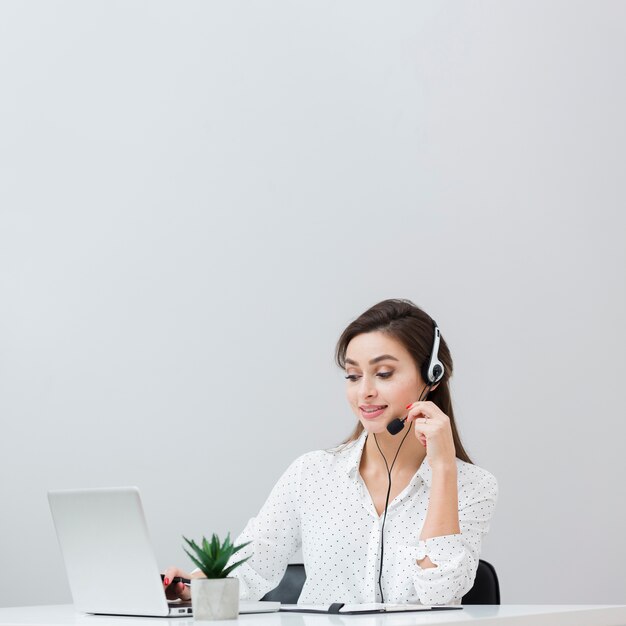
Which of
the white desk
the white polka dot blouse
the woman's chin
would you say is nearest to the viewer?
the white desk

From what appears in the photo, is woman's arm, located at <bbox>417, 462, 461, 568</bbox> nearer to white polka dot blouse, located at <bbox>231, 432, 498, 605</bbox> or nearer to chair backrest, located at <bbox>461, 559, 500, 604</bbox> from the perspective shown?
white polka dot blouse, located at <bbox>231, 432, 498, 605</bbox>

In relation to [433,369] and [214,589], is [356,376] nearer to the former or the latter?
[433,369]

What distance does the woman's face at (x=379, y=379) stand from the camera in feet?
8.12

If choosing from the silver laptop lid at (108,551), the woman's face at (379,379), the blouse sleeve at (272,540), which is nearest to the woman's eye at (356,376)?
the woman's face at (379,379)

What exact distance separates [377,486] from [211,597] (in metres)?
0.92

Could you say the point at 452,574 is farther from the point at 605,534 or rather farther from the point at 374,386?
the point at 605,534

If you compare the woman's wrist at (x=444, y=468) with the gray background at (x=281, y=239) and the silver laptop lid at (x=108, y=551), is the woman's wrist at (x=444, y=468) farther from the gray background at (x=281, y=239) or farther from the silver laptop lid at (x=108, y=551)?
the gray background at (x=281, y=239)

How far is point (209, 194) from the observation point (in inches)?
147

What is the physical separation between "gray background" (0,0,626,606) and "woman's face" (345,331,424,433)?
1.06 meters

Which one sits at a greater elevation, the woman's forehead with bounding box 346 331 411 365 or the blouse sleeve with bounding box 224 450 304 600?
the woman's forehead with bounding box 346 331 411 365

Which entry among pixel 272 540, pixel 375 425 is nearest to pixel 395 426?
pixel 375 425

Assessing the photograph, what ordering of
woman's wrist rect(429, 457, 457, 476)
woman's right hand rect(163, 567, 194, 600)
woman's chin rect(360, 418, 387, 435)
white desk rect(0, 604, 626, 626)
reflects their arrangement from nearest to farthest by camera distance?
1. white desk rect(0, 604, 626, 626)
2. woman's right hand rect(163, 567, 194, 600)
3. woman's wrist rect(429, 457, 457, 476)
4. woman's chin rect(360, 418, 387, 435)

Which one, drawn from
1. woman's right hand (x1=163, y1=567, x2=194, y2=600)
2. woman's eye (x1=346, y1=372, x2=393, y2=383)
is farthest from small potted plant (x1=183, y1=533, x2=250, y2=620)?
woman's eye (x1=346, y1=372, x2=393, y2=383)

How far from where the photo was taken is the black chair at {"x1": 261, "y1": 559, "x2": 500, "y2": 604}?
235 cm
